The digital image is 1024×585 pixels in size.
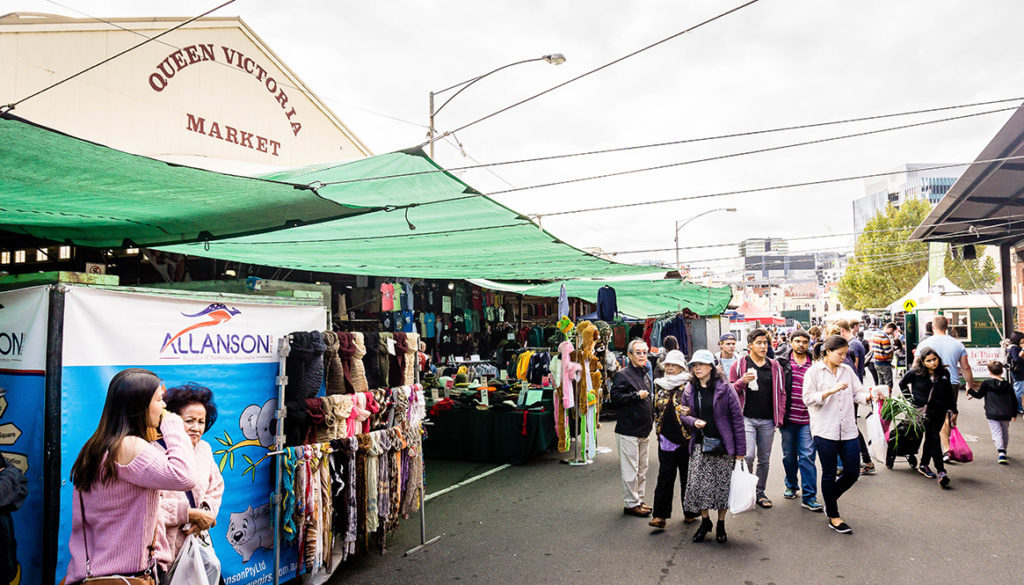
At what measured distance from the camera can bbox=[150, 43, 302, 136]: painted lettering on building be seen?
10156 millimetres

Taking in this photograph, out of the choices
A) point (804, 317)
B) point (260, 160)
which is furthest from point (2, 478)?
point (804, 317)

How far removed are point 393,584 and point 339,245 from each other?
3673 mm

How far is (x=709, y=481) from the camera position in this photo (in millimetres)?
5023

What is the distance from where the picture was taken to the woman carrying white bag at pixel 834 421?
514 centimetres

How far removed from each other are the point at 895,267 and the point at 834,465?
37556mm

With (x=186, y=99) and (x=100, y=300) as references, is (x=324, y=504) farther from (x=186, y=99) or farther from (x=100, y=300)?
(x=186, y=99)

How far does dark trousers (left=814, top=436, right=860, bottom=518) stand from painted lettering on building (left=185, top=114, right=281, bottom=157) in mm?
10850

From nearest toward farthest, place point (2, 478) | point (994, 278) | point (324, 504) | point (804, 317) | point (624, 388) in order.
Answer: point (2, 478) < point (324, 504) < point (624, 388) < point (994, 278) < point (804, 317)

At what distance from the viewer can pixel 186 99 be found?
413 inches

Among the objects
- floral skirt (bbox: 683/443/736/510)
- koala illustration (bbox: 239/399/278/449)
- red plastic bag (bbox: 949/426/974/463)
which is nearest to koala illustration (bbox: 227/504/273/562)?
koala illustration (bbox: 239/399/278/449)

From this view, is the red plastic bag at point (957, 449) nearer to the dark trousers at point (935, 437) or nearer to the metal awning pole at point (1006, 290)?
the dark trousers at point (935, 437)

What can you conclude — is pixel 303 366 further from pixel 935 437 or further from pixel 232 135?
pixel 232 135

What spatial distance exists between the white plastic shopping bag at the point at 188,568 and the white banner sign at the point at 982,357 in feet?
50.6

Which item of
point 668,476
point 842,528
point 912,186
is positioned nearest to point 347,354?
point 668,476
